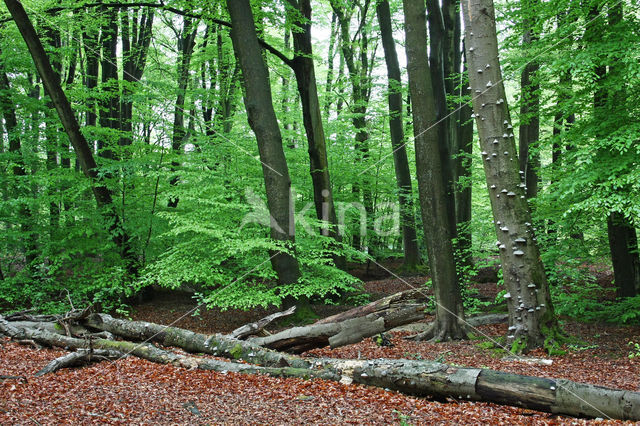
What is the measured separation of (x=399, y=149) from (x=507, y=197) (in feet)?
24.7

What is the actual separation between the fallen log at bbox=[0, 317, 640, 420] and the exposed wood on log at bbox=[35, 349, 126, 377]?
163 mm

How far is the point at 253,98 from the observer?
8.42 meters

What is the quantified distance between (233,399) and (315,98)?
7.35 metres

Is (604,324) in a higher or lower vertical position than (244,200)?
lower

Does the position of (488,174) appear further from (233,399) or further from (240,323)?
(240,323)

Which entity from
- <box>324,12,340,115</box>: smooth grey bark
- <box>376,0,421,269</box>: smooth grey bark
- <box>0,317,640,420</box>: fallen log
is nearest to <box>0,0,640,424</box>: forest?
<box>0,317,640,420</box>: fallen log

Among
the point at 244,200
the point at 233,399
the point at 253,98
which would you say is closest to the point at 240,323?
the point at 244,200

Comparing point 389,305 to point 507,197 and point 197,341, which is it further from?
point 197,341

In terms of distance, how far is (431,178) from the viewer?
22.9 ft

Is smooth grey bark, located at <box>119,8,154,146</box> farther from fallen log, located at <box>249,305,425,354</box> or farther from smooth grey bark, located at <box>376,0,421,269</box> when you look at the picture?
fallen log, located at <box>249,305,425,354</box>

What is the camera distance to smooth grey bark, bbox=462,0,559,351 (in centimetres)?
574

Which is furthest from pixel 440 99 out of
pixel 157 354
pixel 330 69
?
pixel 330 69

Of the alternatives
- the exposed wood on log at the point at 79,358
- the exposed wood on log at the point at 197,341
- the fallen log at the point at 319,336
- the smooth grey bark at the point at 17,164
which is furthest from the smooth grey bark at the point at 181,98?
the fallen log at the point at 319,336

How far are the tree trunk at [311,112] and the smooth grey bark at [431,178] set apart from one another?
3.24 meters
